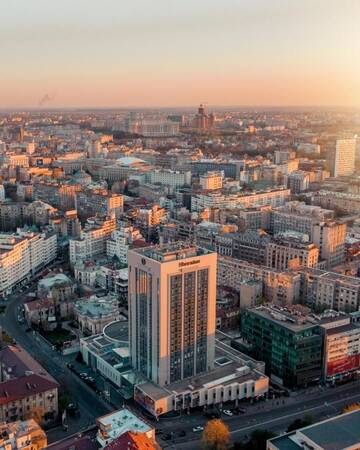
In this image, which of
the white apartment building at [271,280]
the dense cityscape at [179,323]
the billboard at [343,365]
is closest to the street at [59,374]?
the dense cityscape at [179,323]

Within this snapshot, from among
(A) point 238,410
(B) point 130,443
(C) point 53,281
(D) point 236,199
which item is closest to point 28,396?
(B) point 130,443

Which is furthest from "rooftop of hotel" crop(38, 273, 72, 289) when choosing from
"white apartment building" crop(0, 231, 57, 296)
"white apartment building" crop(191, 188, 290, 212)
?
"white apartment building" crop(191, 188, 290, 212)

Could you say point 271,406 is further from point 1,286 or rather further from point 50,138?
point 50,138

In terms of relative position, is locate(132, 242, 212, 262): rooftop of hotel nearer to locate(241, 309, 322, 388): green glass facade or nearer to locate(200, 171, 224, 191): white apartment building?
locate(241, 309, 322, 388): green glass facade

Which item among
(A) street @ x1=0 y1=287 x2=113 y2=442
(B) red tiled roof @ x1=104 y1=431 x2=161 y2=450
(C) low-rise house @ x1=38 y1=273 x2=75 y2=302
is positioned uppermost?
(B) red tiled roof @ x1=104 y1=431 x2=161 y2=450

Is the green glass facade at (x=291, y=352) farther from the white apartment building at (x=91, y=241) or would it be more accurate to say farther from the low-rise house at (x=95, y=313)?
the white apartment building at (x=91, y=241)

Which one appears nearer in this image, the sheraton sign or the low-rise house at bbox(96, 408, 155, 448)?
the low-rise house at bbox(96, 408, 155, 448)

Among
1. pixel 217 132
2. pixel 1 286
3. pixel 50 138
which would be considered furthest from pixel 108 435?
pixel 217 132
